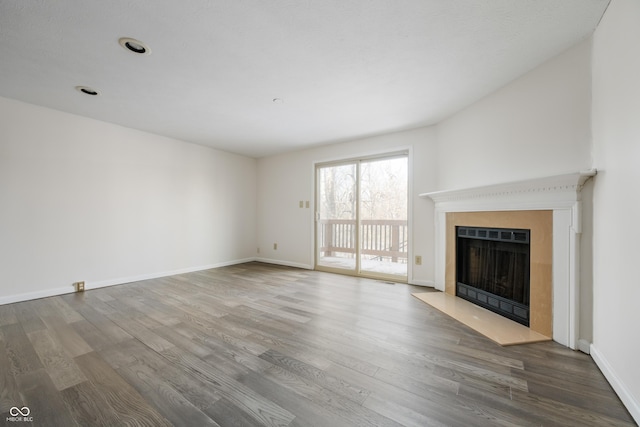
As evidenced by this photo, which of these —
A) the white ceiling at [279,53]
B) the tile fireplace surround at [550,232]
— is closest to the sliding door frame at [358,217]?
the white ceiling at [279,53]

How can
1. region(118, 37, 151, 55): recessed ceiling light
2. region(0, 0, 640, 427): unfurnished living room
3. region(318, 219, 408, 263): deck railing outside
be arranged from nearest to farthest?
region(0, 0, 640, 427): unfurnished living room, region(118, 37, 151, 55): recessed ceiling light, region(318, 219, 408, 263): deck railing outside

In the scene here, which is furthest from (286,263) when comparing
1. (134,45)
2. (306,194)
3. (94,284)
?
(134,45)

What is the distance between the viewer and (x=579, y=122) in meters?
1.79

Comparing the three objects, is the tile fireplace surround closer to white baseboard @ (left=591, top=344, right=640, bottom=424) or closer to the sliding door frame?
white baseboard @ (left=591, top=344, right=640, bottom=424)

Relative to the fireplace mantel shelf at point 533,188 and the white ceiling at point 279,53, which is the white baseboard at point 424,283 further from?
the white ceiling at point 279,53

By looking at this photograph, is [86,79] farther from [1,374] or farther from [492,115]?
[492,115]

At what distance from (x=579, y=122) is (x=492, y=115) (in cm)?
78

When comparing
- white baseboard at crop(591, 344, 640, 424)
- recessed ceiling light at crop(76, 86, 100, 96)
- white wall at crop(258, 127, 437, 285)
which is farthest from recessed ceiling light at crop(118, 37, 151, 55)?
white baseboard at crop(591, 344, 640, 424)

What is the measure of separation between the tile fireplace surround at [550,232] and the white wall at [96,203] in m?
4.15

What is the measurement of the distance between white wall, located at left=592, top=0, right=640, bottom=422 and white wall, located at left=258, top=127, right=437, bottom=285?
1779mm

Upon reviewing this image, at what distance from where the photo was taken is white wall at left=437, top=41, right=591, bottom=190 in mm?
1792

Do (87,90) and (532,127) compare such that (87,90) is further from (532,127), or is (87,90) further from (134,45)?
(532,127)

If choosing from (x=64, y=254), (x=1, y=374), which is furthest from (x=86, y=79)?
(x=1, y=374)

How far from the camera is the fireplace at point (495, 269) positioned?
2.21 meters
